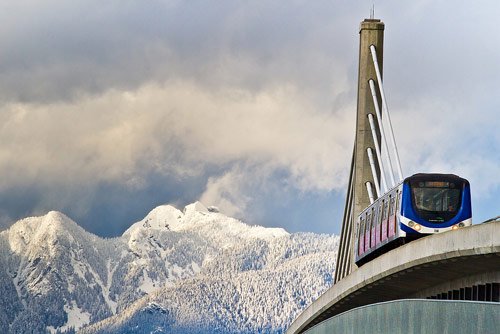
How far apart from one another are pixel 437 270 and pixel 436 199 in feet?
24.2

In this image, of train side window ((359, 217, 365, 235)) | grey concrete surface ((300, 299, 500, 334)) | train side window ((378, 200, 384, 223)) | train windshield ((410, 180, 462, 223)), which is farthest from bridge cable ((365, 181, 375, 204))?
grey concrete surface ((300, 299, 500, 334))

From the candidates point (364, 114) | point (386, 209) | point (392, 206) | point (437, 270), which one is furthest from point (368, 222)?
point (437, 270)

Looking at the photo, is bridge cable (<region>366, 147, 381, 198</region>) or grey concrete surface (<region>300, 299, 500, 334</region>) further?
bridge cable (<region>366, 147, 381, 198</region>)

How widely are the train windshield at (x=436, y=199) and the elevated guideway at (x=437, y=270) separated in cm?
248

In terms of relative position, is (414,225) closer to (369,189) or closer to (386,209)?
(386,209)

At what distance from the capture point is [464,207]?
184ft

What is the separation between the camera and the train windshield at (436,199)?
56250mm

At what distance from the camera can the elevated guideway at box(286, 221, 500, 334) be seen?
42438 millimetres

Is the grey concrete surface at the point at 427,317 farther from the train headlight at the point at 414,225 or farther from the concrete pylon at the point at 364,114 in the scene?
the concrete pylon at the point at 364,114

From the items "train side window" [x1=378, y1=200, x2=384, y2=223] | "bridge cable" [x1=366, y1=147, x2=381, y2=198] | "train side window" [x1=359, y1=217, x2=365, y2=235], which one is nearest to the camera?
"train side window" [x1=378, y1=200, x2=384, y2=223]

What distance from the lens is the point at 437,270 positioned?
163ft

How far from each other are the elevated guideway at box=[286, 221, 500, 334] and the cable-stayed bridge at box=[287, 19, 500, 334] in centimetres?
4

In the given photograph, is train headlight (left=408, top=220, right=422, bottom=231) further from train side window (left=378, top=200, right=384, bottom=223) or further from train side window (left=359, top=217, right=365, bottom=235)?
train side window (left=359, top=217, right=365, bottom=235)

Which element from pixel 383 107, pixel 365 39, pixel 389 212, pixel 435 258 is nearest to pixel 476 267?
pixel 435 258
